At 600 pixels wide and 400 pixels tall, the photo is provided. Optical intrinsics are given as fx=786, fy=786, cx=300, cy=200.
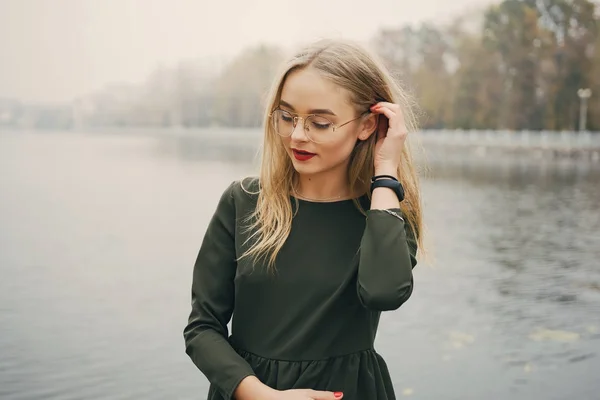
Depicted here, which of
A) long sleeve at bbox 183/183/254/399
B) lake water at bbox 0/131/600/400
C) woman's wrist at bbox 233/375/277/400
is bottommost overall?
lake water at bbox 0/131/600/400

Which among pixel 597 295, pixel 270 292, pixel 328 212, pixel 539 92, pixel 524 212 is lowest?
pixel 539 92

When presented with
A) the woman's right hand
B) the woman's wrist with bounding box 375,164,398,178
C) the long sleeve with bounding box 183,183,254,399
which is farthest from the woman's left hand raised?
the woman's right hand

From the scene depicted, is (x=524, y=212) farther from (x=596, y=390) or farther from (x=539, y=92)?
(x=539, y=92)

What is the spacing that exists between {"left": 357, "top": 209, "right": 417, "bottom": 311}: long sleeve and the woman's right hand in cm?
14

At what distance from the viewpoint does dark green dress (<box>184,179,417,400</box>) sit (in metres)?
1.19

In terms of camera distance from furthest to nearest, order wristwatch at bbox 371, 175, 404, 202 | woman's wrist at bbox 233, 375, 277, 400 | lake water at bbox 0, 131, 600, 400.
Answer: lake water at bbox 0, 131, 600, 400 → wristwatch at bbox 371, 175, 404, 202 → woman's wrist at bbox 233, 375, 277, 400

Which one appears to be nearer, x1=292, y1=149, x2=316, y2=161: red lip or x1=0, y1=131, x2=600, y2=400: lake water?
x1=292, y1=149, x2=316, y2=161: red lip

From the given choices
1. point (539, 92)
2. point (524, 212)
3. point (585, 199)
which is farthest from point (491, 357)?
point (539, 92)

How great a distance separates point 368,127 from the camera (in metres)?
1.32

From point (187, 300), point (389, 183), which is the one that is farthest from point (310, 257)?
point (187, 300)

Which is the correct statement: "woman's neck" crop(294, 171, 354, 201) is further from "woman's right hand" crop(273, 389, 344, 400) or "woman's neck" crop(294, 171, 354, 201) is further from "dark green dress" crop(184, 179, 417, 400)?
"woman's right hand" crop(273, 389, 344, 400)

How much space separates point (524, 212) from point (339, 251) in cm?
973

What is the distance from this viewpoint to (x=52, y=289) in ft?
17.6

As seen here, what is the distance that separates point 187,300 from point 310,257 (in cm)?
393
